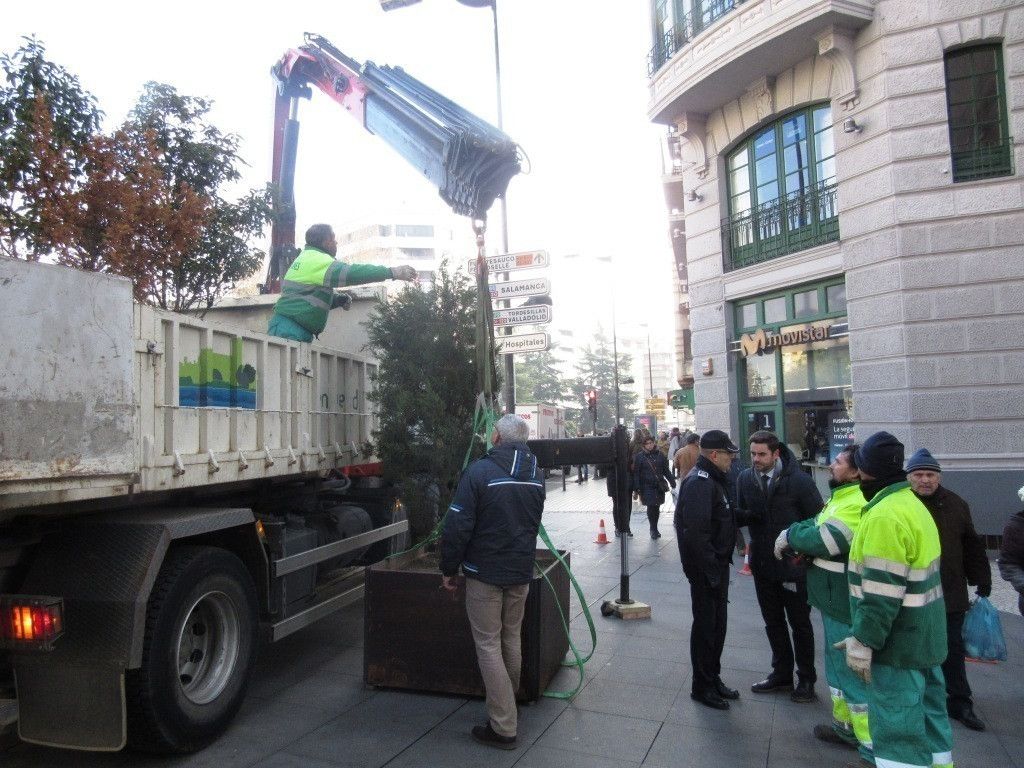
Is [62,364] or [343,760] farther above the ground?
[62,364]

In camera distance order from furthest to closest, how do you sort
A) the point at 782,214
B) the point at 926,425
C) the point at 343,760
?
the point at 782,214 → the point at 926,425 → the point at 343,760

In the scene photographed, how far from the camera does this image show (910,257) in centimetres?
1048

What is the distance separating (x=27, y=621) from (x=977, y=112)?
42.0 ft

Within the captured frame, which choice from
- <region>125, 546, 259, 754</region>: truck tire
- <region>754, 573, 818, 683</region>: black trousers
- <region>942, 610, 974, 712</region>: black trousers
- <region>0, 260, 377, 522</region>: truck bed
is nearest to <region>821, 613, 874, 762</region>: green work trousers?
<region>754, 573, 818, 683</region>: black trousers

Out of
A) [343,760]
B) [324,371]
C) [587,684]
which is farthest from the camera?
[324,371]

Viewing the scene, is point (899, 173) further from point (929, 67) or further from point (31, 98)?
point (31, 98)

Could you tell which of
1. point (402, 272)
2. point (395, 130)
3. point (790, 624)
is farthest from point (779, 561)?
point (395, 130)

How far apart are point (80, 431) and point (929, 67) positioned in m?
12.0

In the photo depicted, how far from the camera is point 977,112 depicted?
10625 millimetres

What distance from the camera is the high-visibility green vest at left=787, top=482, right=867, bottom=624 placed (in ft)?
13.1

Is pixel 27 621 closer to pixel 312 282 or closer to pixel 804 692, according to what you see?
pixel 312 282

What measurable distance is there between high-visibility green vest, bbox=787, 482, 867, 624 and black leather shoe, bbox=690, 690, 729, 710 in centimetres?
100


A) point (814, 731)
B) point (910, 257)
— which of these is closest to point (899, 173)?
point (910, 257)

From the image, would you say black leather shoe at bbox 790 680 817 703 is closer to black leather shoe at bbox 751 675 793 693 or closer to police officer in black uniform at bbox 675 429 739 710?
black leather shoe at bbox 751 675 793 693
